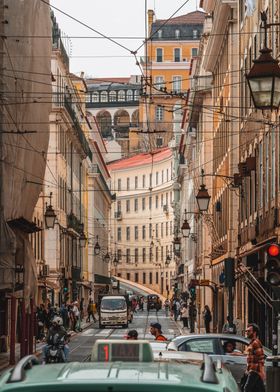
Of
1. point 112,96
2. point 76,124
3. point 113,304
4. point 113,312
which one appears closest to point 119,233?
point 112,96

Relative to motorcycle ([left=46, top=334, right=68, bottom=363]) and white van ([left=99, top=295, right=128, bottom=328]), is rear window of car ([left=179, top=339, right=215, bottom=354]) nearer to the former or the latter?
motorcycle ([left=46, top=334, right=68, bottom=363])

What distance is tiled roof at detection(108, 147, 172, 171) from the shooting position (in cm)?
16550

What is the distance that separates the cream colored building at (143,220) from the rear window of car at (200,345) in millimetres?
144327

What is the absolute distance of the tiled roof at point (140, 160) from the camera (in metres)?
166

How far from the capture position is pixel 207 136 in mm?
74375

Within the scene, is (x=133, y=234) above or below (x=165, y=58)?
below

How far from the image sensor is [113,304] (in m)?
74.3

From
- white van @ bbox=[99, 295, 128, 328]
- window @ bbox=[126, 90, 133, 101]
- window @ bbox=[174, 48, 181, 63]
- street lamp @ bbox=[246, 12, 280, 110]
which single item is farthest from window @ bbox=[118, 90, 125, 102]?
street lamp @ bbox=[246, 12, 280, 110]

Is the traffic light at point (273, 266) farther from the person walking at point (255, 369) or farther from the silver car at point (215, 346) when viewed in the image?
the silver car at point (215, 346)

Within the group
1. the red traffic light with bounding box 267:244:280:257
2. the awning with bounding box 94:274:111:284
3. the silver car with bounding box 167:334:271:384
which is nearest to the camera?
the red traffic light with bounding box 267:244:280:257

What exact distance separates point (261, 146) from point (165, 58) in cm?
12969

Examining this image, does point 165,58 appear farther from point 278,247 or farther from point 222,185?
point 278,247

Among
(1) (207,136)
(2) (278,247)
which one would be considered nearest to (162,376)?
(2) (278,247)

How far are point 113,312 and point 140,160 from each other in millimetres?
102670
